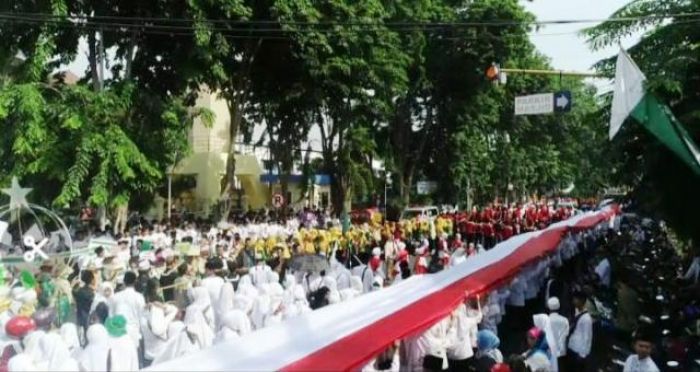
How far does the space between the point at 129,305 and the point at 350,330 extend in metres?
4.28

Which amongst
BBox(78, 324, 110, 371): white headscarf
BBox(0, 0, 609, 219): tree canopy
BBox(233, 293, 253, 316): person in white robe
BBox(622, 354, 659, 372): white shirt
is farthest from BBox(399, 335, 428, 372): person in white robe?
BBox(0, 0, 609, 219): tree canopy

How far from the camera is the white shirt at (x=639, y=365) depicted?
692cm

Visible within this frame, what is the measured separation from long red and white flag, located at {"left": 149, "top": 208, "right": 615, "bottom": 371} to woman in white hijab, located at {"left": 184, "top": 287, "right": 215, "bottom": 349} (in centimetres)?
166

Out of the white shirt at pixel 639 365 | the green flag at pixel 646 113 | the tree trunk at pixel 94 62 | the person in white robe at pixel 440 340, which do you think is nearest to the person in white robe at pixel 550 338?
the person in white robe at pixel 440 340

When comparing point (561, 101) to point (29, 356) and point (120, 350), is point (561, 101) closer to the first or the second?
point (120, 350)

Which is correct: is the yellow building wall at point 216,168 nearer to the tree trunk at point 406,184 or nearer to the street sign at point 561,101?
the tree trunk at point 406,184

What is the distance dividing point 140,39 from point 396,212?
18.2 meters

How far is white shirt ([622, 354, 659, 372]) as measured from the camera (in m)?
6.92

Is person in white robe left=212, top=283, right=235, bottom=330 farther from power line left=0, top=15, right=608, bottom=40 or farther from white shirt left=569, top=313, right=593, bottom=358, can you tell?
power line left=0, top=15, right=608, bottom=40

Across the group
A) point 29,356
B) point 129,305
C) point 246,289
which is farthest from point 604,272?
point 29,356

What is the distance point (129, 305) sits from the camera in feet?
31.6

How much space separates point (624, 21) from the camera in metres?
10.6

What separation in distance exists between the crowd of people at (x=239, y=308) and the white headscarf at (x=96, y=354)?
0.01m

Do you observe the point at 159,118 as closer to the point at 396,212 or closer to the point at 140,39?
the point at 140,39
